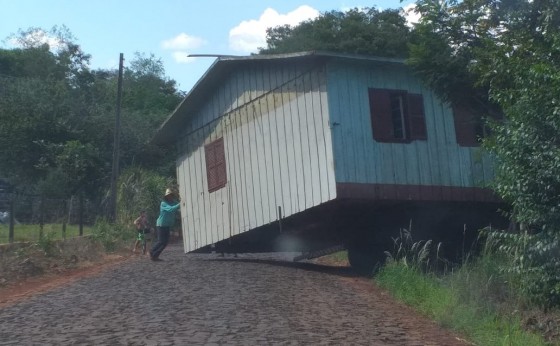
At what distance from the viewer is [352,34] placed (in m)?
42.1

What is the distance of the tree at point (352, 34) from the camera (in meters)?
40.5

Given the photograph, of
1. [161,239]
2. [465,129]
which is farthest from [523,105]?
[161,239]

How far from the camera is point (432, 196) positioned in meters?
17.3

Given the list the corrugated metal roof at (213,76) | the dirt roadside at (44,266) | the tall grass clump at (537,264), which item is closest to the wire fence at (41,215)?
the dirt roadside at (44,266)

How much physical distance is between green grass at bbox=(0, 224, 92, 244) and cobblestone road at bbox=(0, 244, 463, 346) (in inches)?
239

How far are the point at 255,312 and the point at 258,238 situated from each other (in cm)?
927

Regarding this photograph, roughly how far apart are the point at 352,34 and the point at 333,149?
26836 mm

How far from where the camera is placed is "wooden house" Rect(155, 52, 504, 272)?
1644 centimetres

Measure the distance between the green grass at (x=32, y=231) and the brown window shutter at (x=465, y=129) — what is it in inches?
381

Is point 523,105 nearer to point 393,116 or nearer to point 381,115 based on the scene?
point 381,115

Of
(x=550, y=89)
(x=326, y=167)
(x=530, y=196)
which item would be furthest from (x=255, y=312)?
(x=326, y=167)

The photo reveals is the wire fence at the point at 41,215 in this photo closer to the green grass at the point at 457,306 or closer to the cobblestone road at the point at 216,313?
the cobblestone road at the point at 216,313

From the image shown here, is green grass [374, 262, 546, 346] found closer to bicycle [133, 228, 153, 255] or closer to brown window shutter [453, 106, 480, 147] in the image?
brown window shutter [453, 106, 480, 147]

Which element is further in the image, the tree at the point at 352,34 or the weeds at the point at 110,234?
the tree at the point at 352,34
